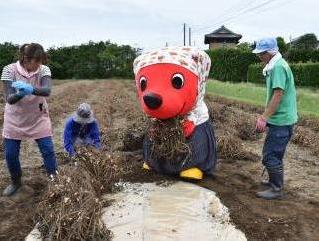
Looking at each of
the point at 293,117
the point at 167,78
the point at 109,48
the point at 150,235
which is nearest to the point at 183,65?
the point at 167,78

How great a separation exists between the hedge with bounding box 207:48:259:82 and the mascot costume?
24.7 meters

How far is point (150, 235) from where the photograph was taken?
4855 millimetres

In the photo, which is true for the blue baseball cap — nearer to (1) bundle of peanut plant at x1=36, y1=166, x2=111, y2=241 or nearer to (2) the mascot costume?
(2) the mascot costume

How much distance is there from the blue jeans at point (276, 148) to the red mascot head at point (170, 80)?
0.98 meters

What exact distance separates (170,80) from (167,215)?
1.70m

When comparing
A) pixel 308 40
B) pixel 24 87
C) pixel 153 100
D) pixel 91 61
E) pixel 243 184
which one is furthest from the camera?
pixel 308 40

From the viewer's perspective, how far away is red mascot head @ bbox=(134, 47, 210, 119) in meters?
6.35

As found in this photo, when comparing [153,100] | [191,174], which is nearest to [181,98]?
[153,100]

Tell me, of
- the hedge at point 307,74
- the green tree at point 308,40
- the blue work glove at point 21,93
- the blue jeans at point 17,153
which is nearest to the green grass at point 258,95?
the hedge at point 307,74

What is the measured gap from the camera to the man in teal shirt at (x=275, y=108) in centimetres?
592

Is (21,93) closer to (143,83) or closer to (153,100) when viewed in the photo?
(153,100)

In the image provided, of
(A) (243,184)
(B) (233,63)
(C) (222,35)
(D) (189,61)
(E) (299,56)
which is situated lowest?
(B) (233,63)

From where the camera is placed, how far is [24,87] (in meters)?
5.59

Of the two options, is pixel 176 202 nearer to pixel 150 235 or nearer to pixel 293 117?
pixel 150 235
